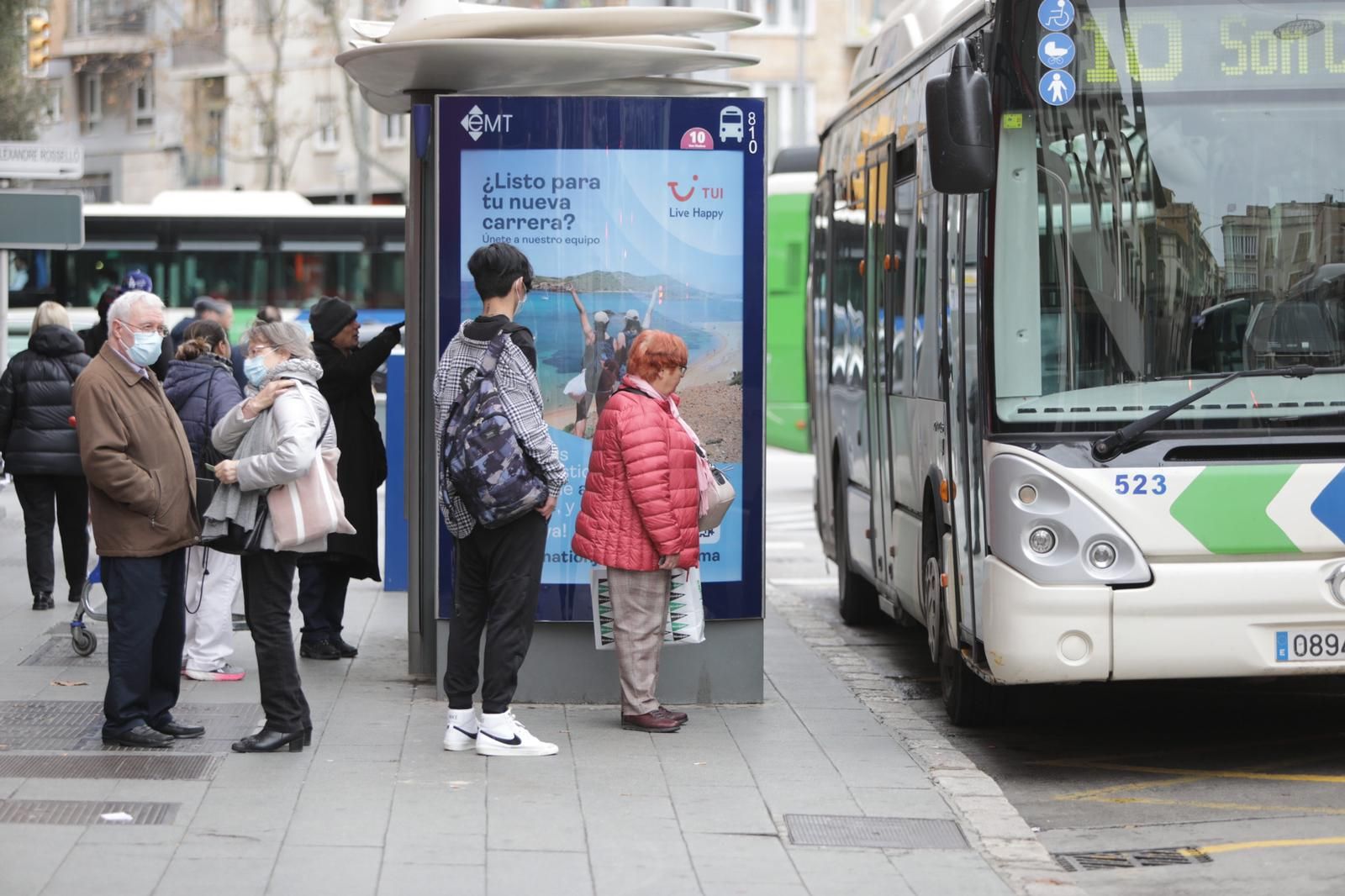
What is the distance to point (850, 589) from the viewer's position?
13.1 metres

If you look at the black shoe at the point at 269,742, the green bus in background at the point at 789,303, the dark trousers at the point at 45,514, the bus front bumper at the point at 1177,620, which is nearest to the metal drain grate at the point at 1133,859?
the bus front bumper at the point at 1177,620

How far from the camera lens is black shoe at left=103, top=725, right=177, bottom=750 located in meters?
7.85

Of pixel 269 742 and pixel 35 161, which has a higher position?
pixel 35 161

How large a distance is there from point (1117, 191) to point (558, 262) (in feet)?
8.01

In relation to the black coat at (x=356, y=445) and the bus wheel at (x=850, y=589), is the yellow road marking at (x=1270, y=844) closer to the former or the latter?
the black coat at (x=356, y=445)

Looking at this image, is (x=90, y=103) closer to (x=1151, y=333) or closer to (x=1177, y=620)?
(x=1151, y=333)

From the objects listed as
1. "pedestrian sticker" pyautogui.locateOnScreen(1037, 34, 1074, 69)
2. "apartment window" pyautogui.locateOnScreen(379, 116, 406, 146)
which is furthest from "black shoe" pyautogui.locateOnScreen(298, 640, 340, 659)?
"apartment window" pyautogui.locateOnScreen(379, 116, 406, 146)

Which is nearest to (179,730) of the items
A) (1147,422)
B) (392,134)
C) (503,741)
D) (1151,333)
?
(503,741)

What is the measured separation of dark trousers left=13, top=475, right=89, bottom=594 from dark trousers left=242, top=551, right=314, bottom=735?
4.82 m

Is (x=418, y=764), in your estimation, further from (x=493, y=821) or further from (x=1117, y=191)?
(x=1117, y=191)

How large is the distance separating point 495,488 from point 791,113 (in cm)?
4769

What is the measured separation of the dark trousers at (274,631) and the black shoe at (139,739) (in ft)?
1.39

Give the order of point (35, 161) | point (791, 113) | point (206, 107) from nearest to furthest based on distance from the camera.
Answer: point (35, 161)
point (206, 107)
point (791, 113)

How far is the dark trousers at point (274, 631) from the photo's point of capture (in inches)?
306
